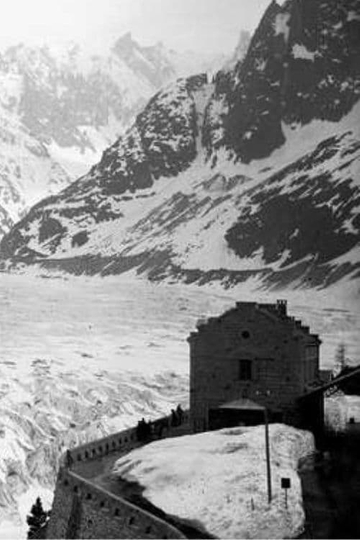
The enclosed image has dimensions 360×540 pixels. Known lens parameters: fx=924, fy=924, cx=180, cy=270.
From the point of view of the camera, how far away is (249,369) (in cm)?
3578

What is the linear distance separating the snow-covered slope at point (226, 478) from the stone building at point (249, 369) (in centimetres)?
235

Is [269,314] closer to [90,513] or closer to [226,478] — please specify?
[226,478]

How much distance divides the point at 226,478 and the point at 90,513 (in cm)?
394

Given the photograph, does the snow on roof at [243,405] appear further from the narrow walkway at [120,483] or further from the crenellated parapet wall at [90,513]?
the crenellated parapet wall at [90,513]

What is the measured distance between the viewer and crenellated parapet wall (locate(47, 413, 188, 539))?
74.3ft

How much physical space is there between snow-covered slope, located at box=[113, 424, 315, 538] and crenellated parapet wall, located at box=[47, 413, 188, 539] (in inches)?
52.5

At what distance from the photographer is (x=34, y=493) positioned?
47.0 metres

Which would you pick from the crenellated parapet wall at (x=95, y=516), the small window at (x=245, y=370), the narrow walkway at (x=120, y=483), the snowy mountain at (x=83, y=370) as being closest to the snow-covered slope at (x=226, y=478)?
the narrow walkway at (x=120, y=483)

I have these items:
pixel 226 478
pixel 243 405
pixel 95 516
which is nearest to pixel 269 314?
pixel 243 405

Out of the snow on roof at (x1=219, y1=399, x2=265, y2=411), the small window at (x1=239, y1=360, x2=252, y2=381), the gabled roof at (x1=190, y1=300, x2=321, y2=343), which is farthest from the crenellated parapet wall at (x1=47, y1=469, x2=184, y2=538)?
the gabled roof at (x1=190, y1=300, x2=321, y2=343)

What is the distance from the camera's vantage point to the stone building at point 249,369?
3528 centimetres

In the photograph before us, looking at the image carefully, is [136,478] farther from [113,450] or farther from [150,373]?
[150,373]

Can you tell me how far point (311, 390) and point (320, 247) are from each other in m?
Answer: 108

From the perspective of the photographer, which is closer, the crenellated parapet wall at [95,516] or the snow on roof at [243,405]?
the crenellated parapet wall at [95,516]
